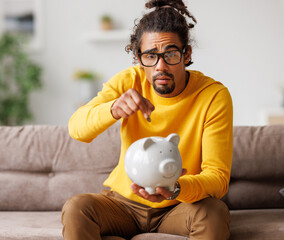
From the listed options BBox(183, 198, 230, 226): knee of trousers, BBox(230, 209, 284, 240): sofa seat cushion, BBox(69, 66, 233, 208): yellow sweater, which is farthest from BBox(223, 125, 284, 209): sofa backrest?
BBox(183, 198, 230, 226): knee of trousers

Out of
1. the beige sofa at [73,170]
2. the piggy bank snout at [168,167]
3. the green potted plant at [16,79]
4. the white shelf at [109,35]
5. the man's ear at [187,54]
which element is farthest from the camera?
the white shelf at [109,35]

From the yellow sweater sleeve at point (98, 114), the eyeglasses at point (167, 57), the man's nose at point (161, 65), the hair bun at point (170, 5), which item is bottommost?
the yellow sweater sleeve at point (98, 114)

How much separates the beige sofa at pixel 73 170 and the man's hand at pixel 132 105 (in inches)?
26.5

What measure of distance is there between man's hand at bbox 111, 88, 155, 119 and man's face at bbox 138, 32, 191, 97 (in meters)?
0.21

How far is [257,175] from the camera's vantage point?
1.90m

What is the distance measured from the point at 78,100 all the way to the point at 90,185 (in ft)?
11.1

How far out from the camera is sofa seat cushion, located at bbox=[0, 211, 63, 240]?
159cm

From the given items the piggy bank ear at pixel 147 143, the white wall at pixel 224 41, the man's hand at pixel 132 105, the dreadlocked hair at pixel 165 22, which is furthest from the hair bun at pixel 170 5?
the white wall at pixel 224 41

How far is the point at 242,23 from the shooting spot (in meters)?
4.93

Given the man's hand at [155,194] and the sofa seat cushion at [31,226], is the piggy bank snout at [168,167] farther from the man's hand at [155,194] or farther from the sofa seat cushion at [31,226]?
the sofa seat cushion at [31,226]

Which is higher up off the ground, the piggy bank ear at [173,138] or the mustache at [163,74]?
the mustache at [163,74]

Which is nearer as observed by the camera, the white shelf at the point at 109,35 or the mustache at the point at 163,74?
the mustache at the point at 163,74

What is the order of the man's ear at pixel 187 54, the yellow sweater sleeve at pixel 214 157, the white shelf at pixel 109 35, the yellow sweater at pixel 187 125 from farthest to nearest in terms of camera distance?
the white shelf at pixel 109 35 < the man's ear at pixel 187 54 < the yellow sweater at pixel 187 125 < the yellow sweater sleeve at pixel 214 157

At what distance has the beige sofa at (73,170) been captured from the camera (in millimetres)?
1892
